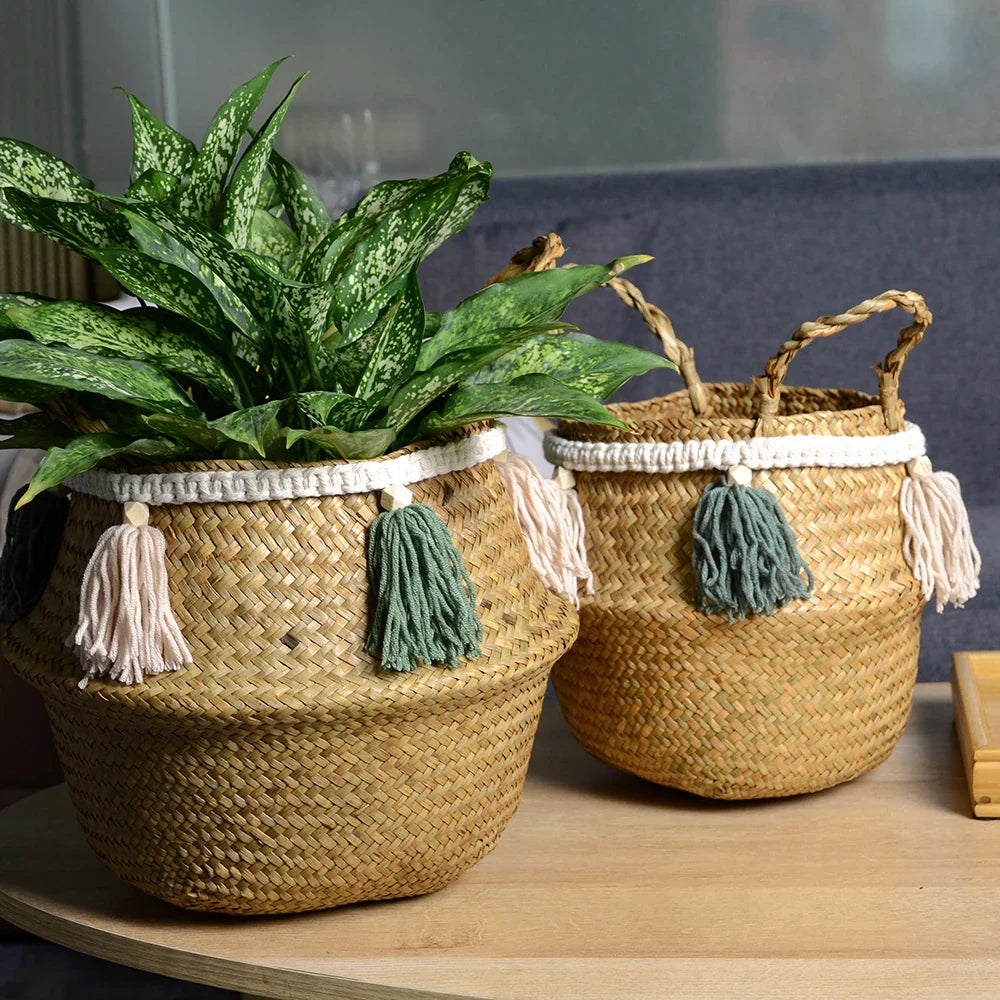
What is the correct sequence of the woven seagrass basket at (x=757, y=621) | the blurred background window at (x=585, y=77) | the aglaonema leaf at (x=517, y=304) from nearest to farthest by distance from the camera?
the aglaonema leaf at (x=517, y=304)
the woven seagrass basket at (x=757, y=621)
the blurred background window at (x=585, y=77)

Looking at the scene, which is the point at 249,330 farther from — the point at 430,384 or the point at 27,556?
the point at 27,556

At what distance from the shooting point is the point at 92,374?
555mm

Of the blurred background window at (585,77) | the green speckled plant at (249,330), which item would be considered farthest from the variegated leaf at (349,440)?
the blurred background window at (585,77)

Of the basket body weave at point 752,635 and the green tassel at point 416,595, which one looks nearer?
the green tassel at point 416,595

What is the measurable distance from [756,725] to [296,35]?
204 cm

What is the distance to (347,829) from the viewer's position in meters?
0.62

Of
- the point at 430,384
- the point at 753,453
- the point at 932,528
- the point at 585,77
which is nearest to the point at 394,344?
the point at 430,384

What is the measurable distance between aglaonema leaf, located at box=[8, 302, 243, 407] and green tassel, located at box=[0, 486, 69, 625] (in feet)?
0.48

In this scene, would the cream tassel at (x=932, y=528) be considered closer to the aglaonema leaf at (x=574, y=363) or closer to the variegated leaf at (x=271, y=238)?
the aglaonema leaf at (x=574, y=363)

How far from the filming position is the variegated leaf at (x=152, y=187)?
60 centimetres

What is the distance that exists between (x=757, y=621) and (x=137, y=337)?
0.39m

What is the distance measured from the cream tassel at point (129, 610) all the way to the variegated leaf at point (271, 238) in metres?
0.18

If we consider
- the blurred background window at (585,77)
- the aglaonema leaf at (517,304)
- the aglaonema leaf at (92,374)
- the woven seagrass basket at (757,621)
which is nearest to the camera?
the aglaonema leaf at (92,374)

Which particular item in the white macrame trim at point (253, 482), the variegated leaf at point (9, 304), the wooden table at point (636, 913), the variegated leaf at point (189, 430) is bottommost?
the wooden table at point (636, 913)
